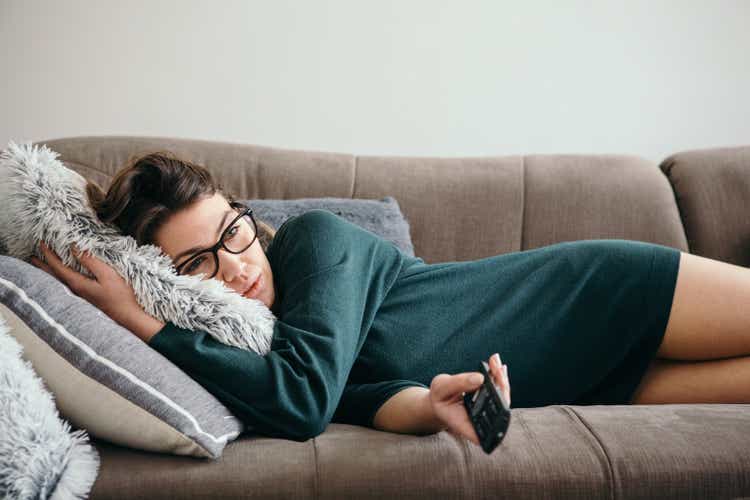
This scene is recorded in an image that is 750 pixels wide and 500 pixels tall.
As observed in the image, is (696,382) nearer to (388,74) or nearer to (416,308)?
(416,308)

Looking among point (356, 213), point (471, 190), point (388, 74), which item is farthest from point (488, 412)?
point (388, 74)

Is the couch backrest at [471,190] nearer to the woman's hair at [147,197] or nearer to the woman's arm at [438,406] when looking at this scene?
the woman's hair at [147,197]

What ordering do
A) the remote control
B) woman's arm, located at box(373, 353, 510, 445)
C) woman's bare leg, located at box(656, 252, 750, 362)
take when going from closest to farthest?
the remote control, woman's arm, located at box(373, 353, 510, 445), woman's bare leg, located at box(656, 252, 750, 362)

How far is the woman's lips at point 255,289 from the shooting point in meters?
1.24

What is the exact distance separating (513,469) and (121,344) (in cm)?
60

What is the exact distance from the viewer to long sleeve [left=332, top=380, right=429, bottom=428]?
116 cm

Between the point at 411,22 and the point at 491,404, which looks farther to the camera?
the point at 411,22

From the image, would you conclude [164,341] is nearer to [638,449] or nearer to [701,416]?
[638,449]

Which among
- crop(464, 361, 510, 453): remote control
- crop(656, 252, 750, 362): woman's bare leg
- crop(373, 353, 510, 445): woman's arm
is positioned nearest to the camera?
crop(464, 361, 510, 453): remote control

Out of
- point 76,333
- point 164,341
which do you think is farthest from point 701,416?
point 76,333

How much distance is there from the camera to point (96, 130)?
227 centimetres

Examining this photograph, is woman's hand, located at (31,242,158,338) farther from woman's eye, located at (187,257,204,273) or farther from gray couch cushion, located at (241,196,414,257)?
gray couch cushion, located at (241,196,414,257)

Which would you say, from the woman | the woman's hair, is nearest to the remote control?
the woman

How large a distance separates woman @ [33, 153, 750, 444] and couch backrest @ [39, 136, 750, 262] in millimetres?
458
